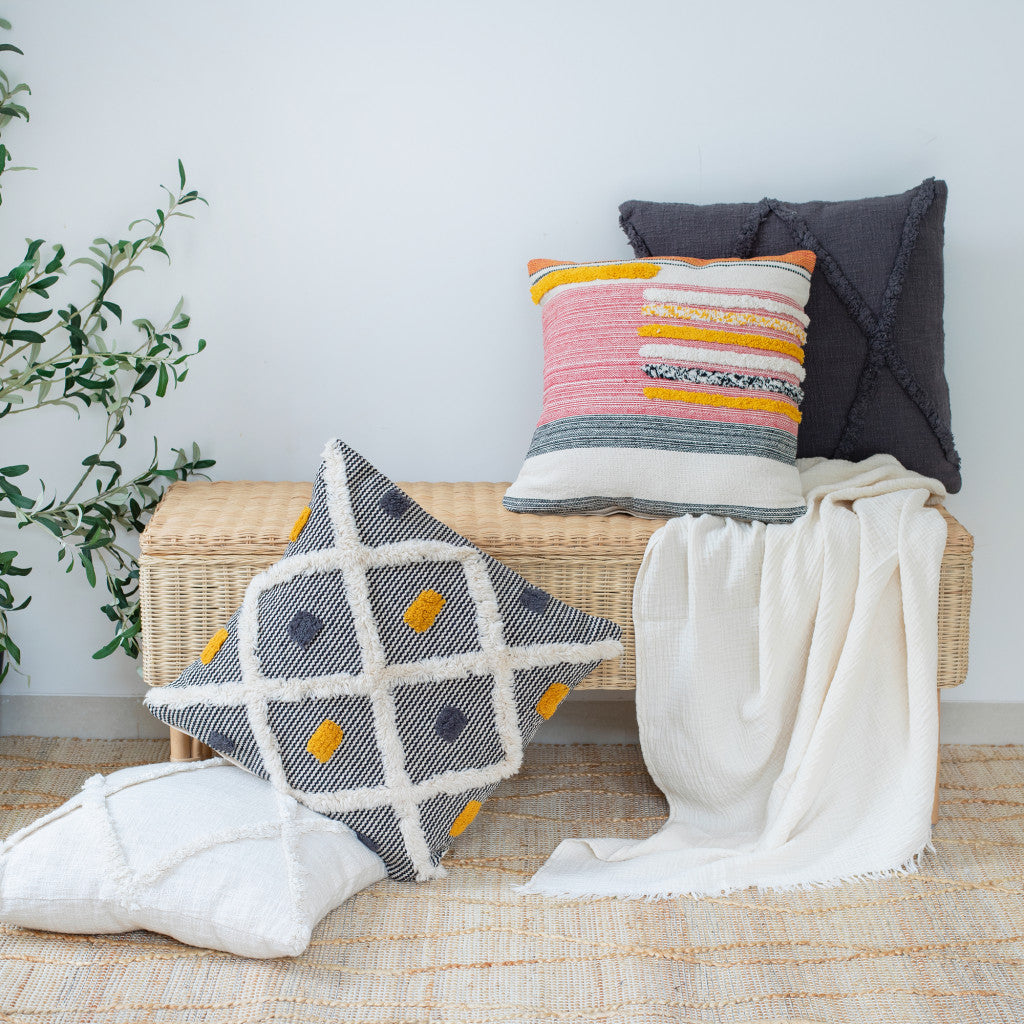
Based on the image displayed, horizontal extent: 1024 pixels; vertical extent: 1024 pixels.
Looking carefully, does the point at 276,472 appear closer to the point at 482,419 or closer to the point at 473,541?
the point at 482,419

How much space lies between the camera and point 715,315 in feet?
4.97

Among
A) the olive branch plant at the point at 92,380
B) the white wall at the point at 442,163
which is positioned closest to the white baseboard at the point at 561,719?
the olive branch plant at the point at 92,380

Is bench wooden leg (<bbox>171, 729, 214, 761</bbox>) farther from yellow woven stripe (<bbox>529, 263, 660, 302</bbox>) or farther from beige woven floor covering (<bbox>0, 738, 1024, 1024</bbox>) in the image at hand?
yellow woven stripe (<bbox>529, 263, 660, 302</bbox>)

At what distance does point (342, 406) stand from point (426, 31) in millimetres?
644

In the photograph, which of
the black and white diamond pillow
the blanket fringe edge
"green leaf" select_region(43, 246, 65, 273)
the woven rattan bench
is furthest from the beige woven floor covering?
"green leaf" select_region(43, 246, 65, 273)

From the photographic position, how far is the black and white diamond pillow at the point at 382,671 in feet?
4.41

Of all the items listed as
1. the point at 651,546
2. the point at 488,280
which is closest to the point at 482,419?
the point at 488,280

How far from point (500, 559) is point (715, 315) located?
49 cm

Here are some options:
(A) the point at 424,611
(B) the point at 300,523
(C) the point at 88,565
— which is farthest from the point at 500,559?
(C) the point at 88,565

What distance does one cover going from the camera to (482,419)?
1.83 metres

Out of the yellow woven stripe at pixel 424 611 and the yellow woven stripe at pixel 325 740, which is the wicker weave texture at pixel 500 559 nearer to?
the yellow woven stripe at pixel 424 611

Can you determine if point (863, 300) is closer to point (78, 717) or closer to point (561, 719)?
point (561, 719)

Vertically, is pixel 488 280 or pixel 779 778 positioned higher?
pixel 488 280

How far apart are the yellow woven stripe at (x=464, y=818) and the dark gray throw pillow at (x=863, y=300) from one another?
809 millimetres
